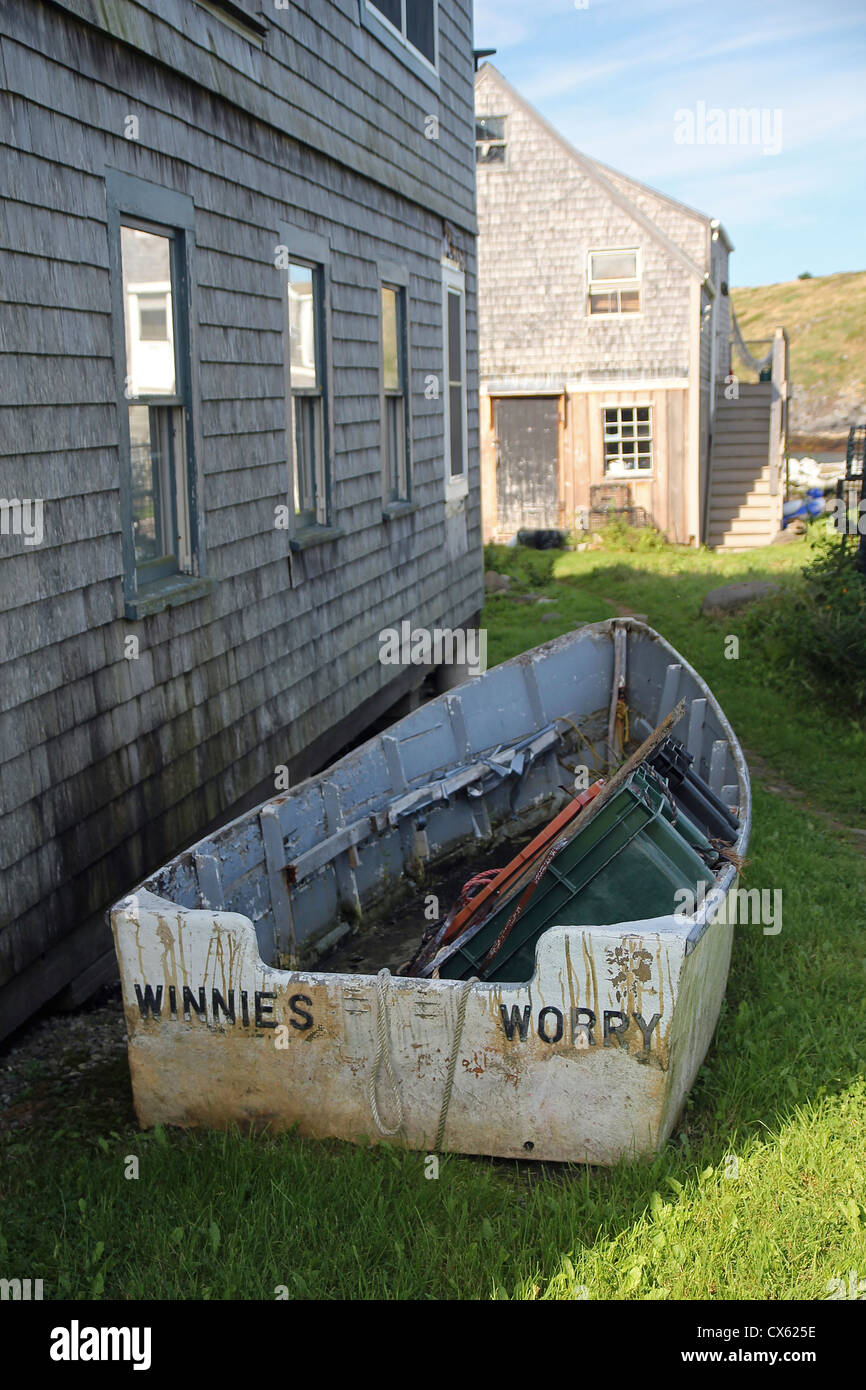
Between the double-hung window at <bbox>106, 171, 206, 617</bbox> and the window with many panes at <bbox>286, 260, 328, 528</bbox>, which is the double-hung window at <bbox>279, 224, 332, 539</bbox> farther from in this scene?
the double-hung window at <bbox>106, 171, 206, 617</bbox>

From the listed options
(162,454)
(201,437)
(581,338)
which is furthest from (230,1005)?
(581,338)

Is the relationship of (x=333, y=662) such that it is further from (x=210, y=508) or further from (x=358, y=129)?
(x=358, y=129)

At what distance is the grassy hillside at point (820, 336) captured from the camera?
199 feet

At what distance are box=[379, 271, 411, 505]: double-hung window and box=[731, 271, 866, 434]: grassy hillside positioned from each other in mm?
49815

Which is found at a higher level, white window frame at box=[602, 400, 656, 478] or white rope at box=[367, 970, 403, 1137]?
white window frame at box=[602, 400, 656, 478]

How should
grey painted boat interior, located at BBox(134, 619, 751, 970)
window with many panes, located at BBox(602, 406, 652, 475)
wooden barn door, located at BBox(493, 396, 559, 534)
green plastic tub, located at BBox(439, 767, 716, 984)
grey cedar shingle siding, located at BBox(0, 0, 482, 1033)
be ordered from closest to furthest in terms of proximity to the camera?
grey cedar shingle siding, located at BBox(0, 0, 482, 1033), green plastic tub, located at BBox(439, 767, 716, 984), grey painted boat interior, located at BBox(134, 619, 751, 970), window with many panes, located at BBox(602, 406, 652, 475), wooden barn door, located at BBox(493, 396, 559, 534)

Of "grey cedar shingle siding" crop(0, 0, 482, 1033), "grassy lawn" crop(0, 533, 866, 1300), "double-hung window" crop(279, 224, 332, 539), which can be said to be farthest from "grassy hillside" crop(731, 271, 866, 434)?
"grassy lawn" crop(0, 533, 866, 1300)

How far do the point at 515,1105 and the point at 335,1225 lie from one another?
71cm

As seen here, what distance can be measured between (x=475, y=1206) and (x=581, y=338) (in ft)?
65.1

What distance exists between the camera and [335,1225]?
380cm

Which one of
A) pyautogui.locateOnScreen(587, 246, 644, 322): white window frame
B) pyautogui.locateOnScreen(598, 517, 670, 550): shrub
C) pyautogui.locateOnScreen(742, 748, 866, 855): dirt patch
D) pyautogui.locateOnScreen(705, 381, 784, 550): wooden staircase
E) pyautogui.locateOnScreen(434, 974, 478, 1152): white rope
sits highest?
pyautogui.locateOnScreen(587, 246, 644, 322): white window frame

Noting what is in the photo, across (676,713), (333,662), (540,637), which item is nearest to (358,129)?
(333,662)

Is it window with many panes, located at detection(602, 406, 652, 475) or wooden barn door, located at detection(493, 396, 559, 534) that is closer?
window with many panes, located at detection(602, 406, 652, 475)

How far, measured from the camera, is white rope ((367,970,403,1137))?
4133mm
